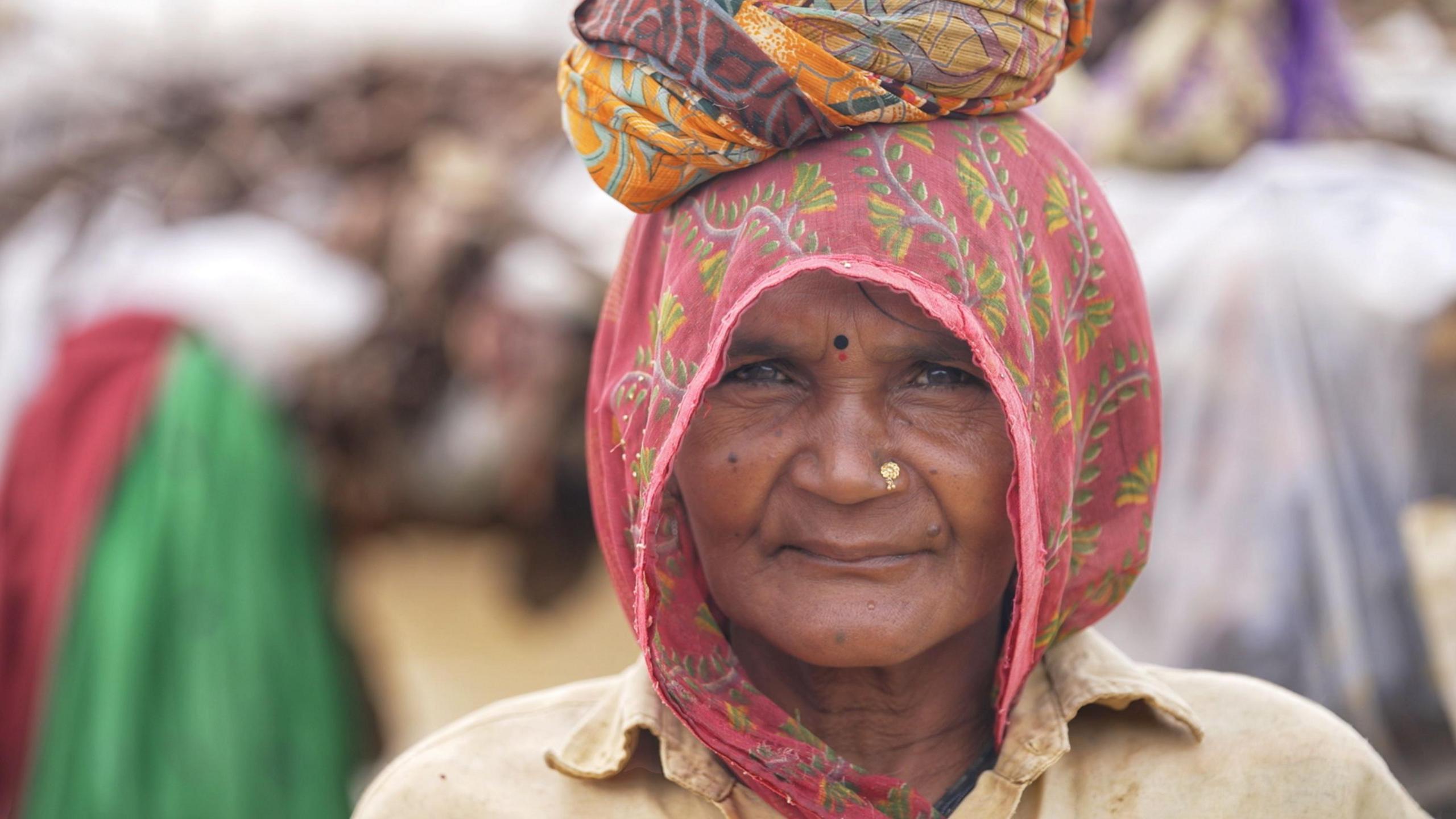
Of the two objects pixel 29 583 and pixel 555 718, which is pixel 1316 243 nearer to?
pixel 555 718

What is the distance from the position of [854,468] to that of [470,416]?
2.93 metres

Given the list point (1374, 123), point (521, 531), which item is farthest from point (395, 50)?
point (1374, 123)

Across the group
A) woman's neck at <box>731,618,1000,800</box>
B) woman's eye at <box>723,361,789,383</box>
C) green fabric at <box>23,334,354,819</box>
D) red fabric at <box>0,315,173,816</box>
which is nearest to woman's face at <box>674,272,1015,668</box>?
woman's eye at <box>723,361,789,383</box>

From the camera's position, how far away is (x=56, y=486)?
14.4 ft

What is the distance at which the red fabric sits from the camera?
13.9 ft

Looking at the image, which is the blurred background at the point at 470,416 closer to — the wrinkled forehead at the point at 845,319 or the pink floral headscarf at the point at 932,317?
the pink floral headscarf at the point at 932,317

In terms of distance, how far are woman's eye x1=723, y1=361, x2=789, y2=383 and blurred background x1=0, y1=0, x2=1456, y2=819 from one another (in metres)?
2.00

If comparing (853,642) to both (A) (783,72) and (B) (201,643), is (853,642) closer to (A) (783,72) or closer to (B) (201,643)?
(A) (783,72)

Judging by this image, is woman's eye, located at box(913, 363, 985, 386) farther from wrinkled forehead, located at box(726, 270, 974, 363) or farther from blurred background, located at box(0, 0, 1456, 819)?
blurred background, located at box(0, 0, 1456, 819)

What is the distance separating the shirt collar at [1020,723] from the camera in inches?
74.9

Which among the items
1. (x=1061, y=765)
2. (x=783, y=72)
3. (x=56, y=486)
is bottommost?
(x=56, y=486)

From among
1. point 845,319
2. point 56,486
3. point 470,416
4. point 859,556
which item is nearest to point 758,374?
point 845,319

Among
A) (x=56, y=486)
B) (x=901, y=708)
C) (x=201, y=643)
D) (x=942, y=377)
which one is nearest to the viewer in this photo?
(x=942, y=377)

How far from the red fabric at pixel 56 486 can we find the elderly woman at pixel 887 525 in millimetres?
2589
